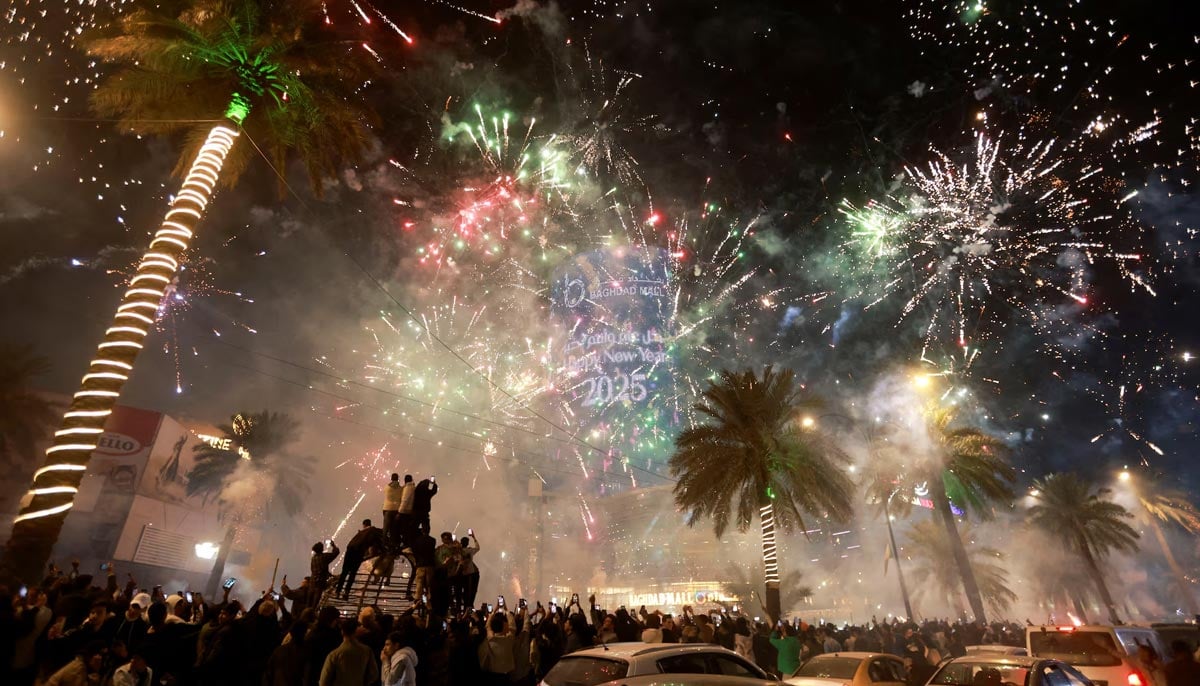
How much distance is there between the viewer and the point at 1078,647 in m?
11.7

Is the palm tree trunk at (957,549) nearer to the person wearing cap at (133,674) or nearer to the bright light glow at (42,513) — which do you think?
the person wearing cap at (133,674)

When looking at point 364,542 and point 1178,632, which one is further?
point 1178,632

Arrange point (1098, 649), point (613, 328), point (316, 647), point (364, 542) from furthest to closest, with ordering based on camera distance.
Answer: point (613, 328) → point (364, 542) → point (1098, 649) → point (316, 647)

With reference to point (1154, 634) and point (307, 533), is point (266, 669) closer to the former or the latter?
point (1154, 634)

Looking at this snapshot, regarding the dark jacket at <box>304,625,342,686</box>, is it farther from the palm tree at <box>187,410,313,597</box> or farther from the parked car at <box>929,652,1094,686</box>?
the palm tree at <box>187,410,313,597</box>

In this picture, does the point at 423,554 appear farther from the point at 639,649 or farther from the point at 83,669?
the point at 639,649

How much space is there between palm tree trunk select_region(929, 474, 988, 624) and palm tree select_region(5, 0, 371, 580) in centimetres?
3039

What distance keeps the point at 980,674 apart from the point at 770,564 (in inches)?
528

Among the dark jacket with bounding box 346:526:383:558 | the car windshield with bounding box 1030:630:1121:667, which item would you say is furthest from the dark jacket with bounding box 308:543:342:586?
the car windshield with bounding box 1030:630:1121:667

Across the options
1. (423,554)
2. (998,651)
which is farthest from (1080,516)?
(423,554)

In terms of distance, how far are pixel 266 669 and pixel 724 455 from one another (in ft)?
59.2

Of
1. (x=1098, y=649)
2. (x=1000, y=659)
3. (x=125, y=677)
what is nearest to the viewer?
(x=125, y=677)

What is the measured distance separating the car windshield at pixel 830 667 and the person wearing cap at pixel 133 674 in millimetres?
10772

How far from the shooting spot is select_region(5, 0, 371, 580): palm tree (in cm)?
1098
